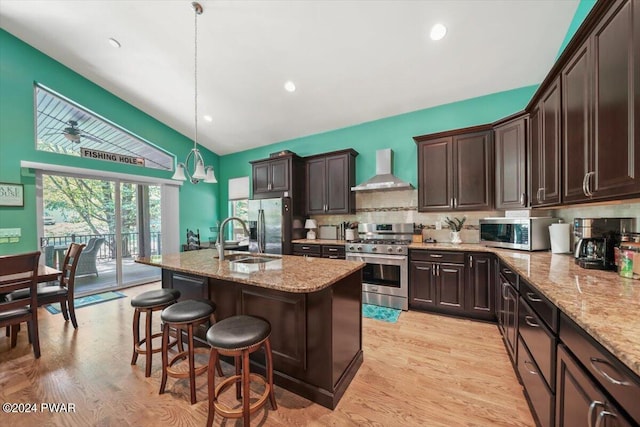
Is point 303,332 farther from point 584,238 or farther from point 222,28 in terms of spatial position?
point 222,28

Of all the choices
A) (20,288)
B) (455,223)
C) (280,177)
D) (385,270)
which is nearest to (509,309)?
(385,270)

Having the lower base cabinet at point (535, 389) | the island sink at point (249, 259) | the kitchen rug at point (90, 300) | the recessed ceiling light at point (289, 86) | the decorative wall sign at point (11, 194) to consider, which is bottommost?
the kitchen rug at point (90, 300)

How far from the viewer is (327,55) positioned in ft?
9.93

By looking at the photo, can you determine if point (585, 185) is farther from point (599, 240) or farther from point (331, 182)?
point (331, 182)

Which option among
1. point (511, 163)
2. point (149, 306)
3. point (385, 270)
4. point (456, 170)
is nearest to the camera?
point (149, 306)

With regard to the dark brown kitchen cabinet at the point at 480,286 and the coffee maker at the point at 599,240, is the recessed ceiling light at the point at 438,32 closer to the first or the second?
the coffee maker at the point at 599,240

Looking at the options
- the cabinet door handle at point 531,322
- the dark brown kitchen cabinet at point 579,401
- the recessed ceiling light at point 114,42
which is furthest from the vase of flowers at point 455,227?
the recessed ceiling light at point 114,42

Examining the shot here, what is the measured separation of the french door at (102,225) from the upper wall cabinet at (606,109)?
251 inches

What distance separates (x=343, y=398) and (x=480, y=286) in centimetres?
217

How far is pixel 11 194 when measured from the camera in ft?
11.4

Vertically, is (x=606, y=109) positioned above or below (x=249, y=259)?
above

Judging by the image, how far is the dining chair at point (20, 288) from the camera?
2.16 m

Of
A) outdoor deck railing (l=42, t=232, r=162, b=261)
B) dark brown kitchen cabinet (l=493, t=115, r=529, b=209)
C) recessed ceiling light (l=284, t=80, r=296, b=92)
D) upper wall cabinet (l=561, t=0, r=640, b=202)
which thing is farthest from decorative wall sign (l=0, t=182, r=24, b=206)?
dark brown kitchen cabinet (l=493, t=115, r=529, b=209)

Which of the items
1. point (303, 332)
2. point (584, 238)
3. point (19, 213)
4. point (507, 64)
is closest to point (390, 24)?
point (507, 64)
